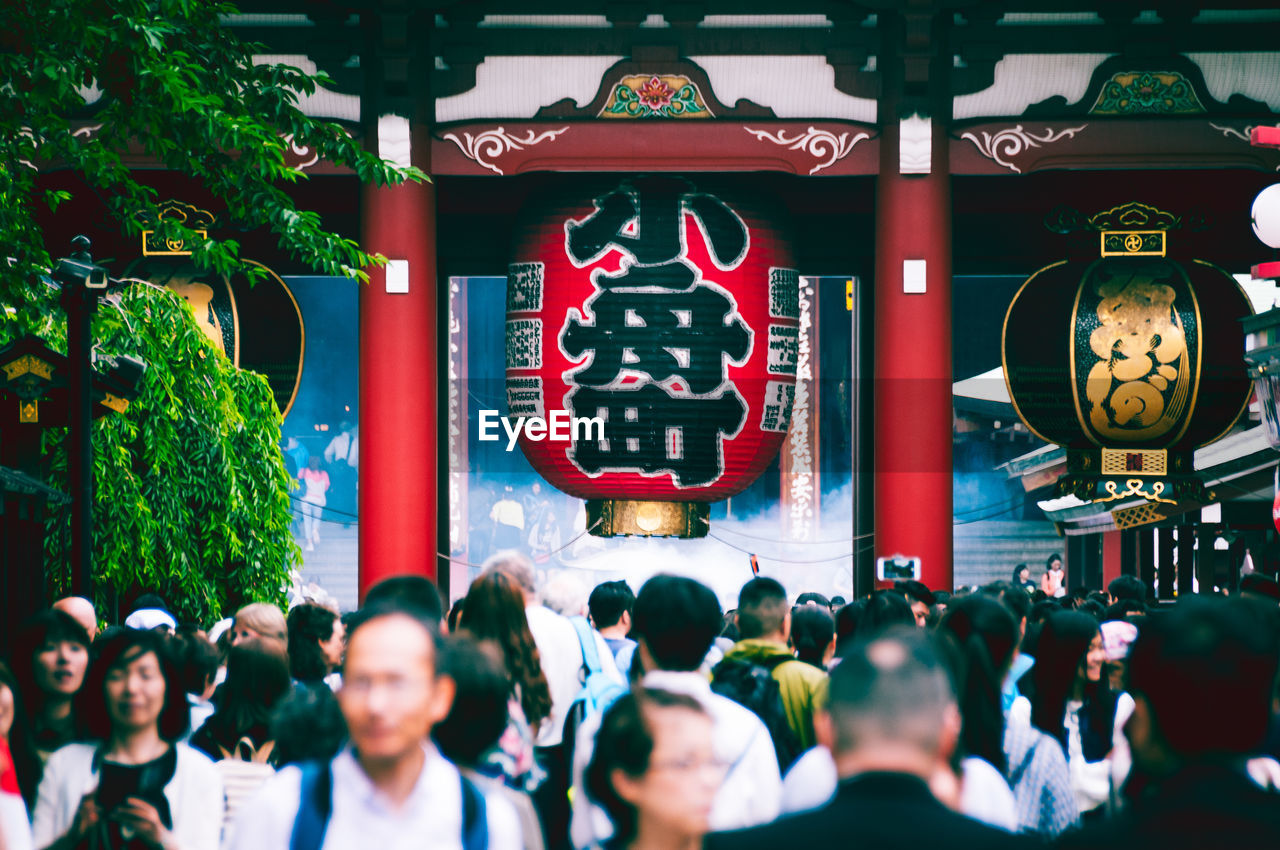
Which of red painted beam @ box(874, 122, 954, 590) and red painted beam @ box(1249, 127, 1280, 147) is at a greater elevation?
red painted beam @ box(1249, 127, 1280, 147)

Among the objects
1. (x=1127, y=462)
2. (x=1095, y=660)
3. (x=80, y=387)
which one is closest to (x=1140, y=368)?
(x=1127, y=462)

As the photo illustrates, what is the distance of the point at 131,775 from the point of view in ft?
10.4

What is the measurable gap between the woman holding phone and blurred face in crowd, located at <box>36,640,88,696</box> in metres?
0.70

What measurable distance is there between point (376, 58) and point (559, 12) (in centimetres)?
127

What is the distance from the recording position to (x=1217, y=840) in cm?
206

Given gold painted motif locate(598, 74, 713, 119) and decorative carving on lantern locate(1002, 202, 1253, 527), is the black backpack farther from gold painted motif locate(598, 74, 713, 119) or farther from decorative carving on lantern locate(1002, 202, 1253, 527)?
gold painted motif locate(598, 74, 713, 119)

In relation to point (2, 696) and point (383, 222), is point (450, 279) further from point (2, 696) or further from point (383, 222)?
point (2, 696)

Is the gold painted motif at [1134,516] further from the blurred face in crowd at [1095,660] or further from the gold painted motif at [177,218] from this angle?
the gold painted motif at [177,218]

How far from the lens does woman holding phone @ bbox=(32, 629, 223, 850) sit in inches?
121

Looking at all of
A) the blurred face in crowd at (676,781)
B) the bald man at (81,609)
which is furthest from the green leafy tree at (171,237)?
the blurred face in crowd at (676,781)

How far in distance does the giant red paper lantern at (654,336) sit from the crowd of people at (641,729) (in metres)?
3.66

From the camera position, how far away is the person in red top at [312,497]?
13102mm

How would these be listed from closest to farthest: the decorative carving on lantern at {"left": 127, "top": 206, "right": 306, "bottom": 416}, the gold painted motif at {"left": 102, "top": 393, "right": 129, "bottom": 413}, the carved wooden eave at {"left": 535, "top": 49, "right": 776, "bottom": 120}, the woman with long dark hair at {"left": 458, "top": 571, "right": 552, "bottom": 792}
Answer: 1. the woman with long dark hair at {"left": 458, "top": 571, "right": 552, "bottom": 792}
2. the gold painted motif at {"left": 102, "top": 393, "right": 129, "bottom": 413}
3. the carved wooden eave at {"left": 535, "top": 49, "right": 776, "bottom": 120}
4. the decorative carving on lantern at {"left": 127, "top": 206, "right": 306, "bottom": 416}

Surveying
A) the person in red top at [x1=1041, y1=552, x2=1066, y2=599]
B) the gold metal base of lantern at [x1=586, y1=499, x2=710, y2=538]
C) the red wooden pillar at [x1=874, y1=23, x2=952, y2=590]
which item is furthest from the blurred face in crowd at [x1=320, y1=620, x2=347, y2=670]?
the person in red top at [x1=1041, y1=552, x2=1066, y2=599]
